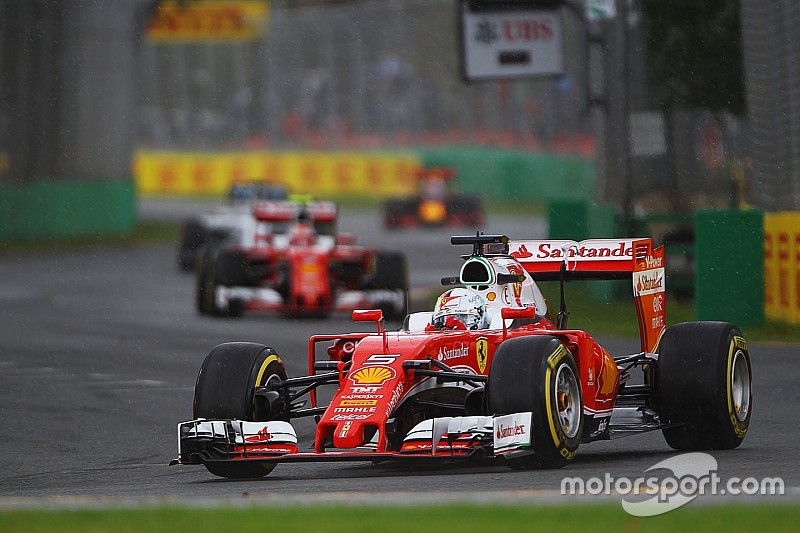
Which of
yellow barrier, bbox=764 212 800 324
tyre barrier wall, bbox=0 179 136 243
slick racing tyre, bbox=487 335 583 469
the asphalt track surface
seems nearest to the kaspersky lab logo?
the asphalt track surface

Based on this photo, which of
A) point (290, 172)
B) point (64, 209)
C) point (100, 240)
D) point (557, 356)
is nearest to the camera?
point (557, 356)

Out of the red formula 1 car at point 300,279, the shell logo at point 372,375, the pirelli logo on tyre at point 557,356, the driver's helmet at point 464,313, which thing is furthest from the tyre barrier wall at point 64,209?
the pirelli logo on tyre at point 557,356

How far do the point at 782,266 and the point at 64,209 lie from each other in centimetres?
2669

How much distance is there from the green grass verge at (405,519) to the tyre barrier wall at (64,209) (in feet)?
111

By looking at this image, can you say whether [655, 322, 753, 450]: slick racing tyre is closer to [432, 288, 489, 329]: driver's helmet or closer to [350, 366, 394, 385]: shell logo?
[432, 288, 489, 329]: driver's helmet

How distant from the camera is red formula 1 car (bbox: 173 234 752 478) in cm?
955

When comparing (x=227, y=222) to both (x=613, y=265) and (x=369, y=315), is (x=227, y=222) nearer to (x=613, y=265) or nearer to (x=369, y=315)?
(x=613, y=265)

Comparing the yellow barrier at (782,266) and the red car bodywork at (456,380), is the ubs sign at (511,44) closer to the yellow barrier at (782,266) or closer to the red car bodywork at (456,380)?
the yellow barrier at (782,266)

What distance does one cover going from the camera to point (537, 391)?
950 cm

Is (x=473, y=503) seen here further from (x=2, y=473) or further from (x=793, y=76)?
(x=793, y=76)

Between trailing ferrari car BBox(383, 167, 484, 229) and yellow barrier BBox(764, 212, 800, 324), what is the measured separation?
2278 cm

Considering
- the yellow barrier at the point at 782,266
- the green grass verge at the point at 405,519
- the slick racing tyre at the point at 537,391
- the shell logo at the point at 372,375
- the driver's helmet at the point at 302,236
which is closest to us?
the green grass verge at the point at 405,519

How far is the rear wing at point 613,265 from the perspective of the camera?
38.3 ft

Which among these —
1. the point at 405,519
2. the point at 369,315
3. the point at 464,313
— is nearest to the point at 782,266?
the point at 464,313
